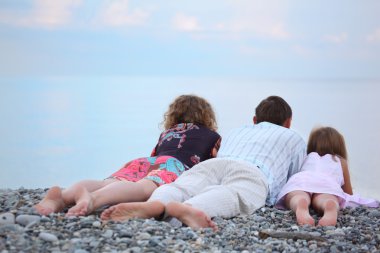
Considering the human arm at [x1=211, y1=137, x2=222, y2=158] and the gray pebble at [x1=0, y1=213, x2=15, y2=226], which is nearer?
the gray pebble at [x1=0, y1=213, x2=15, y2=226]

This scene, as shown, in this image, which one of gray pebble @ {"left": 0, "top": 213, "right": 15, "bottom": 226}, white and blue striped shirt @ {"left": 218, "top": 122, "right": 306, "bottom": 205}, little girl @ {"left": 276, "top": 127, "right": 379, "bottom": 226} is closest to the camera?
gray pebble @ {"left": 0, "top": 213, "right": 15, "bottom": 226}

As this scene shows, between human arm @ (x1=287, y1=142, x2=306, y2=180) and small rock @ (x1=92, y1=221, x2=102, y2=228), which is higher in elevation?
human arm @ (x1=287, y1=142, x2=306, y2=180)

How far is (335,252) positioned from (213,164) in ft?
5.25

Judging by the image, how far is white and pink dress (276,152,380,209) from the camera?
5.32 m

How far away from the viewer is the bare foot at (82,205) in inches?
169

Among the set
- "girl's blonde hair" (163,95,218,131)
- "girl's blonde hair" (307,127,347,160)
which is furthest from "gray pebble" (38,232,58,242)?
"girl's blonde hair" (307,127,347,160)

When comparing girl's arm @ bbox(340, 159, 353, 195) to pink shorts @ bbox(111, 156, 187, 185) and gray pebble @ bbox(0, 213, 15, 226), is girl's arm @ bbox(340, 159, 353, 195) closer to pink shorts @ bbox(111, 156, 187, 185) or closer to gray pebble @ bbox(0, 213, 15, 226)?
pink shorts @ bbox(111, 156, 187, 185)

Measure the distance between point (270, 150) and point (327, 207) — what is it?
0.90m

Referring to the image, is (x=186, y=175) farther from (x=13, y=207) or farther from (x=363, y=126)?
(x=363, y=126)

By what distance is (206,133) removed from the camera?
19.5ft

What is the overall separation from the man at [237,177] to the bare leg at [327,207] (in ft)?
1.35

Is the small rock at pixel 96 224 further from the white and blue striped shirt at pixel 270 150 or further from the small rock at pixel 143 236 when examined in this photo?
the white and blue striped shirt at pixel 270 150

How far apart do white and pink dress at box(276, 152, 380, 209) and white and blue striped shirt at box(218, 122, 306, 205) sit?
0.33 feet

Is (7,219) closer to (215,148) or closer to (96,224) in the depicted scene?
(96,224)
